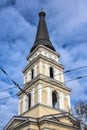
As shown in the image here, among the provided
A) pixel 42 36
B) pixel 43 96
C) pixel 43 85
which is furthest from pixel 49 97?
pixel 42 36

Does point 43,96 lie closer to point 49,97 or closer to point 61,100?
point 49,97

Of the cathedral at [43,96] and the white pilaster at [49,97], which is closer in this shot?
the cathedral at [43,96]

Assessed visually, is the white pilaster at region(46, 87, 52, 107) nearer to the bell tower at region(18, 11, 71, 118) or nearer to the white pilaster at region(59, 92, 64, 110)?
the bell tower at region(18, 11, 71, 118)

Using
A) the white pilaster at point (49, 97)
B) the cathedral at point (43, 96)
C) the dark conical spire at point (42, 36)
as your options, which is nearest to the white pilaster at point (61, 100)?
the cathedral at point (43, 96)

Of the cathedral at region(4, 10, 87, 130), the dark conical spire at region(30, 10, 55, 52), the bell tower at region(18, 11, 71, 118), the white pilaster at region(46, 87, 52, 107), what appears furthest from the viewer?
the dark conical spire at region(30, 10, 55, 52)

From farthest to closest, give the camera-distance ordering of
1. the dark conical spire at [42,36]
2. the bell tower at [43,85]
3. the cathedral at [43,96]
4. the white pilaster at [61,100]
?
the dark conical spire at [42,36] → the white pilaster at [61,100] → the bell tower at [43,85] → the cathedral at [43,96]

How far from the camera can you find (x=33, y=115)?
3147 centimetres

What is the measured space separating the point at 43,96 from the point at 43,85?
193 cm

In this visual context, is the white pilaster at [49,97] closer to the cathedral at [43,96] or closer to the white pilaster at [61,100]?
the cathedral at [43,96]

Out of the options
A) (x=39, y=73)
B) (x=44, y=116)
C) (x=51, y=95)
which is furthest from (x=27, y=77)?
(x=44, y=116)

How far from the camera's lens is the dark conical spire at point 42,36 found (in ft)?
137

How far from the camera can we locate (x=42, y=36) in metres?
44.1

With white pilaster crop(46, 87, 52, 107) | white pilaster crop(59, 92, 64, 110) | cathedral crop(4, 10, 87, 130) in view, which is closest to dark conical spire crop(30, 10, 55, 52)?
cathedral crop(4, 10, 87, 130)

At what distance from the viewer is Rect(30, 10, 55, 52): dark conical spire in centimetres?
4183
